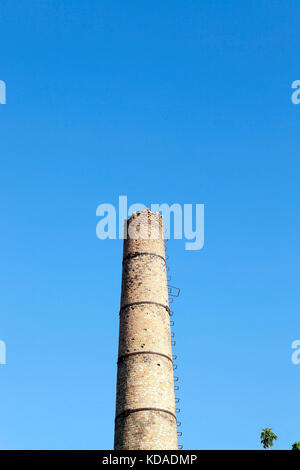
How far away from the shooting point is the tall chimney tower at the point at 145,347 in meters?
16.6

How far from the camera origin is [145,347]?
17.9 m

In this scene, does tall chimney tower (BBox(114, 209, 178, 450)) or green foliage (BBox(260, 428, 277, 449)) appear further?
green foliage (BBox(260, 428, 277, 449))

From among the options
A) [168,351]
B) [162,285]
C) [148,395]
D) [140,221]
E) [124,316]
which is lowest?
[148,395]

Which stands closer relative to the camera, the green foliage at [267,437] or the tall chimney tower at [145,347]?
the tall chimney tower at [145,347]

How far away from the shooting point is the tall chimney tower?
1658 cm

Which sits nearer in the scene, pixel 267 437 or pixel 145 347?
pixel 145 347

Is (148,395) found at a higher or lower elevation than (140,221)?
lower

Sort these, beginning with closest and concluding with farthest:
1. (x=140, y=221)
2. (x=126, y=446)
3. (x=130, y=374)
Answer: (x=126, y=446)
(x=130, y=374)
(x=140, y=221)
